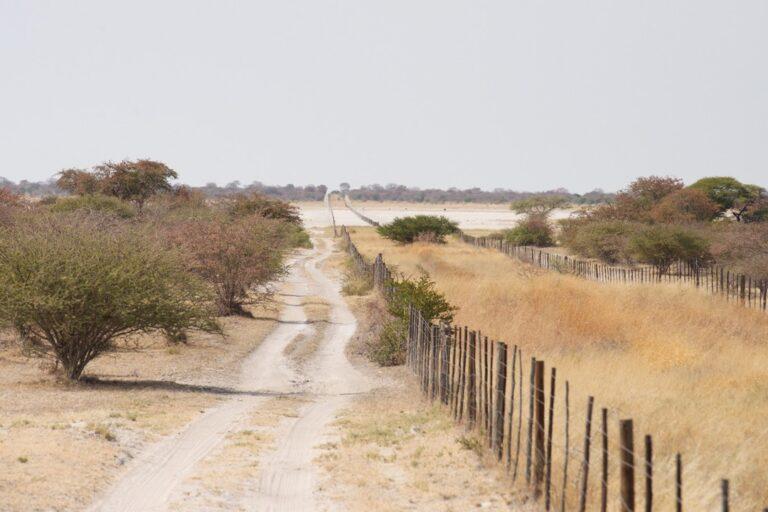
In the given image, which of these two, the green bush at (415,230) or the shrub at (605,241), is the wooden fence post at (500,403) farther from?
the green bush at (415,230)

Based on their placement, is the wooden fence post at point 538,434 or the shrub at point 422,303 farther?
the shrub at point 422,303

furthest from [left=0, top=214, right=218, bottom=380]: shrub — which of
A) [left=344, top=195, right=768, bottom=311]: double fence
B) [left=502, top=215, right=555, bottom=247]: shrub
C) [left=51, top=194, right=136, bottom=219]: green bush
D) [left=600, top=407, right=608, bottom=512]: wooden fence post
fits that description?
[left=502, top=215, right=555, bottom=247]: shrub

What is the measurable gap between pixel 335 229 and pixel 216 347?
95.0 metres

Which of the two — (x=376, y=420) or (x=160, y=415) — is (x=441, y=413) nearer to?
(x=376, y=420)

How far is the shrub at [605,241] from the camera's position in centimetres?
6469

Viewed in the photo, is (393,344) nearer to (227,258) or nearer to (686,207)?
(227,258)

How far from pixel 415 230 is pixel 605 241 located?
22.4m

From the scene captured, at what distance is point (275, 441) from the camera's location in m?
15.9

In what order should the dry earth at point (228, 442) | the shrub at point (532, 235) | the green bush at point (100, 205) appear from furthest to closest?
the shrub at point (532, 235) → the green bush at point (100, 205) → the dry earth at point (228, 442)

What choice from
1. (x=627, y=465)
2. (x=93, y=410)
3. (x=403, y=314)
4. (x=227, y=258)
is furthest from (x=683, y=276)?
(x=627, y=465)

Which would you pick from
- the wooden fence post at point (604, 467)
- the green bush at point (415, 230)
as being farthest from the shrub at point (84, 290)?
the green bush at point (415, 230)

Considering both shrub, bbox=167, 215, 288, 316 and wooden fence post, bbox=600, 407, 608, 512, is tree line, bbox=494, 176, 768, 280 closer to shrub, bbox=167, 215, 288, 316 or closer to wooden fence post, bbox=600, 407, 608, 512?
shrub, bbox=167, 215, 288, 316

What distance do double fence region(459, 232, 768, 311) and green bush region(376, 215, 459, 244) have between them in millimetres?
7118

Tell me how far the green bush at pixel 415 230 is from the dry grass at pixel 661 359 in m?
41.4
